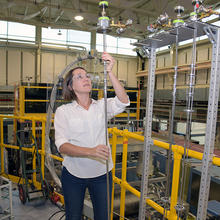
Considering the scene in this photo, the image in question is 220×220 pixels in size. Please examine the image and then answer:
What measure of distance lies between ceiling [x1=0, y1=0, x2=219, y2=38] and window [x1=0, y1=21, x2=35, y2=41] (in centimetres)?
54

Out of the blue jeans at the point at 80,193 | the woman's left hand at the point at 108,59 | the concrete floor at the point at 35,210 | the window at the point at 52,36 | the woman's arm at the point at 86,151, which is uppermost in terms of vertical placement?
the window at the point at 52,36

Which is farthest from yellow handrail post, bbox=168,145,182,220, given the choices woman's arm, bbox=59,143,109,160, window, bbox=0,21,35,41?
window, bbox=0,21,35,41

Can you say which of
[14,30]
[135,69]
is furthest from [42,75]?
[135,69]

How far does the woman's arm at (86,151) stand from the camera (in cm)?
119

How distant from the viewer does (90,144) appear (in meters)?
1.42

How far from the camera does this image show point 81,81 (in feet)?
4.86

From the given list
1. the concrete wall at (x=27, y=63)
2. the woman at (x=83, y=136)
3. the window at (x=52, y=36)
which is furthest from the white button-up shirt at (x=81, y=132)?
the window at (x=52, y=36)

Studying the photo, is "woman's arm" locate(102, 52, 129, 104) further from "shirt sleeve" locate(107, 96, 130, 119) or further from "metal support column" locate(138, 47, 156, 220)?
"metal support column" locate(138, 47, 156, 220)

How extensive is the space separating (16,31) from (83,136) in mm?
12113

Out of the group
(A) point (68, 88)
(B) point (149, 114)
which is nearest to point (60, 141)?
(A) point (68, 88)

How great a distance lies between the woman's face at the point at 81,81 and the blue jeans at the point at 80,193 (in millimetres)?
568

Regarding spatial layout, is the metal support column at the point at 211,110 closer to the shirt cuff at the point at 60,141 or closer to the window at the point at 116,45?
the shirt cuff at the point at 60,141

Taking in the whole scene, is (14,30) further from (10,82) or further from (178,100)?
(178,100)

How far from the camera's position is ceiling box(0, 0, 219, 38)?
301 inches
